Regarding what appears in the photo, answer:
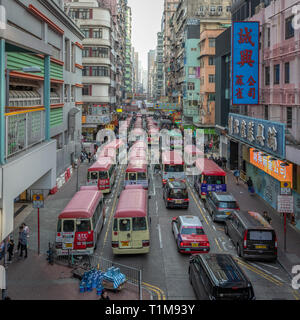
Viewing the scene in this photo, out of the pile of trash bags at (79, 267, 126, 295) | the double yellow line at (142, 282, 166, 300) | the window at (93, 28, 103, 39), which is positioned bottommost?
the double yellow line at (142, 282, 166, 300)

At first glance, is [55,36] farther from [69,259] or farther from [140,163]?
[69,259]

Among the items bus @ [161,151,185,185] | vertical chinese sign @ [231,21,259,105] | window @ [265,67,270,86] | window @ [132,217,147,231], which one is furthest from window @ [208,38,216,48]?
window @ [132,217,147,231]

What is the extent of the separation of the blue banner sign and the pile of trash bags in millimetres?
11201

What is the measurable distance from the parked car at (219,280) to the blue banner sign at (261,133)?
31.1 ft

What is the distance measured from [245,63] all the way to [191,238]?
15.2 m

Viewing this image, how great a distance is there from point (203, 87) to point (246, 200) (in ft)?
102

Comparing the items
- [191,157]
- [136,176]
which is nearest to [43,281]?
[136,176]

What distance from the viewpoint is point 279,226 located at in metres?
23.0

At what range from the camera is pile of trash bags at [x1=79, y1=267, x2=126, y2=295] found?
14094 millimetres

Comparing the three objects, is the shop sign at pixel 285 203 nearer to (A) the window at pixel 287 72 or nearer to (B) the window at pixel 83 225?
(A) the window at pixel 287 72

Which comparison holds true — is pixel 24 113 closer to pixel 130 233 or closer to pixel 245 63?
pixel 130 233

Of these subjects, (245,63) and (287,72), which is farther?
(245,63)

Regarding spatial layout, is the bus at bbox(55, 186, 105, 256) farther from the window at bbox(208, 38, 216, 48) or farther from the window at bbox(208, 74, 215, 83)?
the window at bbox(208, 38, 216, 48)
